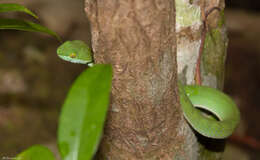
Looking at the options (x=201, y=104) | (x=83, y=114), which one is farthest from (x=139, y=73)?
(x=201, y=104)

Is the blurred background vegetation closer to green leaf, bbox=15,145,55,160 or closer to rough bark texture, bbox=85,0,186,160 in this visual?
rough bark texture, bbox=85,0,186,160

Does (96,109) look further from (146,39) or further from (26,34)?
(26,34)

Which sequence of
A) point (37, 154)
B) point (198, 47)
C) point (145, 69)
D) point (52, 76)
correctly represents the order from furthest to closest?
point (52, 76), point (198, 47), point (145, 69), point (37, 154)

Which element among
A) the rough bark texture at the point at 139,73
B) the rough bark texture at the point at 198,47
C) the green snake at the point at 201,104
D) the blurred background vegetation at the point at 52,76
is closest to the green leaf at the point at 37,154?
A: the rough bark texture at the point at 139,73

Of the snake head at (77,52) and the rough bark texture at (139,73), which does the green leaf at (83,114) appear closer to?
the rough bark texture at (139,73)

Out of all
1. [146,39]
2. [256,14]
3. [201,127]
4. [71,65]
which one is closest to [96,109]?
[146,39]

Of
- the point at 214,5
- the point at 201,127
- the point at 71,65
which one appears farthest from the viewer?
the point at 71,65

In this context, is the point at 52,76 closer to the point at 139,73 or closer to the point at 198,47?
the point at 198,47
